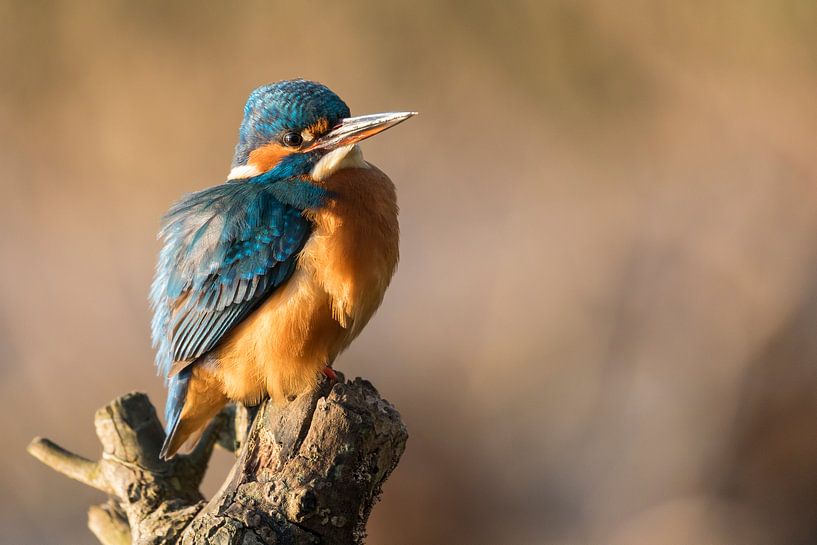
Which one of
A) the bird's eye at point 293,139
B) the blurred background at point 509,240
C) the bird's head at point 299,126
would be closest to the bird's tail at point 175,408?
the bird's head at point 299,126

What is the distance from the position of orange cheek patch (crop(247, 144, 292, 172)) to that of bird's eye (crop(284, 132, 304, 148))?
0.02m

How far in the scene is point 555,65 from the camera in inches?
185

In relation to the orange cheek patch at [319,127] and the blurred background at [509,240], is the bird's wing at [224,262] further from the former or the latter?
the blurred background at [509,240]

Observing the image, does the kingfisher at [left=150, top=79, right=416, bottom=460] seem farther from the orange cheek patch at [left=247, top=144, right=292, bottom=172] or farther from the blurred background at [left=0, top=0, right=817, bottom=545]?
the blurred background at [left=0, top=0, right=817, bottom=545]

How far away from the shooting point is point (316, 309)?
8.62ft

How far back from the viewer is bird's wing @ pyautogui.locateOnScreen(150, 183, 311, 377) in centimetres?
264

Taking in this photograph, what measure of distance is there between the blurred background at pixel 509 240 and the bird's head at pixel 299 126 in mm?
1970

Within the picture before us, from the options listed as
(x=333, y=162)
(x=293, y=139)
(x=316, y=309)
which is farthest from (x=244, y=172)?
(x=316, y=309)

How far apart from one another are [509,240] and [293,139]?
6.93ft

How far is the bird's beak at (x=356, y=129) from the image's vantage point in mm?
2699

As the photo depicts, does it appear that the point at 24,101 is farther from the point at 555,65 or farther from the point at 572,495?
the point at 572,495

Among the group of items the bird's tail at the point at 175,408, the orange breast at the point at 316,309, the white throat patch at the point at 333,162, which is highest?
the white throat patch at the point at 333,162

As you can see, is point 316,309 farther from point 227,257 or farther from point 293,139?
point 293,139

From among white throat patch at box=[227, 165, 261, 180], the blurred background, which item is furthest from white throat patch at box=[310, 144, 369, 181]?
the blurred background
